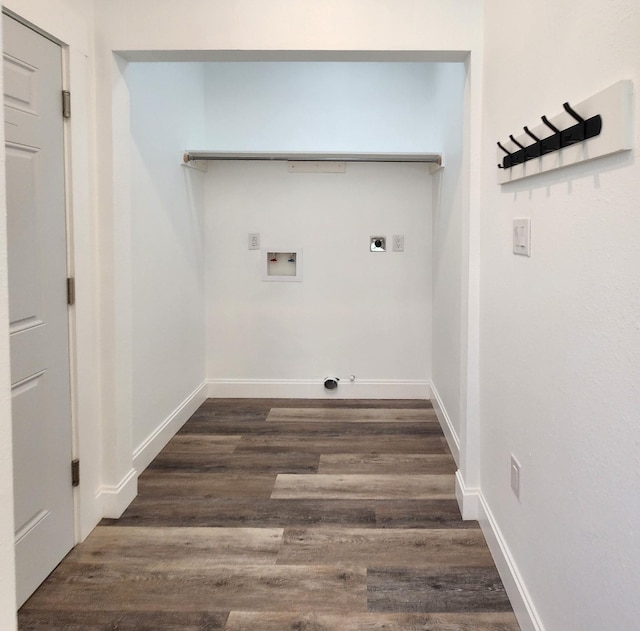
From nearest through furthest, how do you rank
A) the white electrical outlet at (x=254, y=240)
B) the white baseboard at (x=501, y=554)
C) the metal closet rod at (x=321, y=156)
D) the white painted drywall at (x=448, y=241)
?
the white baseboard at (x=501, y=554), the white painted drywall at (x=448, y=241), the metal closet rod at (x=321, y=156), the white electrical outlet at (x=254, y=240)

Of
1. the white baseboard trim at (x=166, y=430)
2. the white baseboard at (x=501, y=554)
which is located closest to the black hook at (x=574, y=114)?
the white baseboard at (x=501, y=554)

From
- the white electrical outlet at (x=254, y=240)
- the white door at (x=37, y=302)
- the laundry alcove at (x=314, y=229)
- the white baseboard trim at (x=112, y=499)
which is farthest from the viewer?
the white electrical outlet at (x=254, y=240)

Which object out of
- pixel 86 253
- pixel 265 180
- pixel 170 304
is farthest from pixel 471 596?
pixel 265 180

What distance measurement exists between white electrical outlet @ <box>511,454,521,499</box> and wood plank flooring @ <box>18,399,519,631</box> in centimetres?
38

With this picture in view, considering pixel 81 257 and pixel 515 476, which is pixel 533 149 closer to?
pixel 515 476

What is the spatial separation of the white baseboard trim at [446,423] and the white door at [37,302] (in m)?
1.86

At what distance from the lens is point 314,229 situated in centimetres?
391

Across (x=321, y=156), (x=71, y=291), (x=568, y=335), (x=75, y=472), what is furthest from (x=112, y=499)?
(x=321, y=156)

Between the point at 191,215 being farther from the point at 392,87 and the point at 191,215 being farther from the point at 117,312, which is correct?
the point at 392,87

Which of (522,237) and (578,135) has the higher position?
(578,135)

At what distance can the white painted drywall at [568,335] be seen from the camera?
1036 millimetres

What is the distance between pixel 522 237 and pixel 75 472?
188cm

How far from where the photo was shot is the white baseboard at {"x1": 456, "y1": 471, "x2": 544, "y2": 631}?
5.32 feet

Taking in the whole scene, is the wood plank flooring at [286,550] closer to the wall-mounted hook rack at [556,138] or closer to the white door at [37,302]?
the white door at [37,302]
